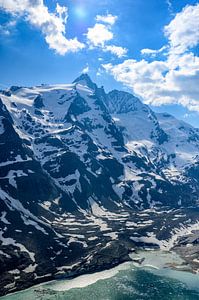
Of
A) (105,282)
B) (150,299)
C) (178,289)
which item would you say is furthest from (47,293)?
(178,289)

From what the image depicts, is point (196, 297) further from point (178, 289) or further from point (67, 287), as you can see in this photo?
point (67, 287)

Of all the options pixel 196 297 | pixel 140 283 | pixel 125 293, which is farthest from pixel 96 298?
pixel 196 297

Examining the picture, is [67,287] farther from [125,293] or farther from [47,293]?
[125,293]

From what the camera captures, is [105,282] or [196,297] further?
[105,282]

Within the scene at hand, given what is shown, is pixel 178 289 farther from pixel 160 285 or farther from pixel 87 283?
pixel 87 283

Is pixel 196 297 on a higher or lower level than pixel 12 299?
lower

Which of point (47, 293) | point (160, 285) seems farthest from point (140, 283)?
point (47, 293)

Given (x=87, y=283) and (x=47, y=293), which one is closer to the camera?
(x=47, y=293)
